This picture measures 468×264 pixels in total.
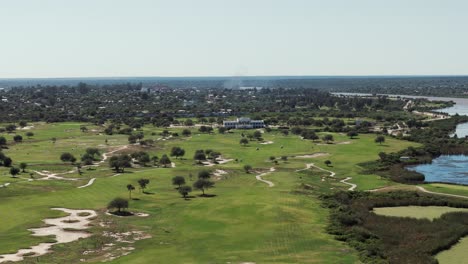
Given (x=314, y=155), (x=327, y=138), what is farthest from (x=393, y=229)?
(x=327, y=138)

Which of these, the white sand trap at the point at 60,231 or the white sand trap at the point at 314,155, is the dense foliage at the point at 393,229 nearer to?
the white sand trap at the point at 60,231

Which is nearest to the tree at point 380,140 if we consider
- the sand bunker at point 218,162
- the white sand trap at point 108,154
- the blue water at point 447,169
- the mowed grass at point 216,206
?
the mowed grass at point 216,206

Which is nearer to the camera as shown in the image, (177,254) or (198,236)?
(177,254)

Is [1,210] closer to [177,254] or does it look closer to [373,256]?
[177,254]

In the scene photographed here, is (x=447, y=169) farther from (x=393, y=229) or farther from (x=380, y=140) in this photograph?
(x=393, y=229)

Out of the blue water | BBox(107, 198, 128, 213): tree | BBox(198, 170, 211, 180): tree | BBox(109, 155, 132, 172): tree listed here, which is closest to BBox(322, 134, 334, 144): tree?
the blue water

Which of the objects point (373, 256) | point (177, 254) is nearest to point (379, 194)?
point (373, 256)
